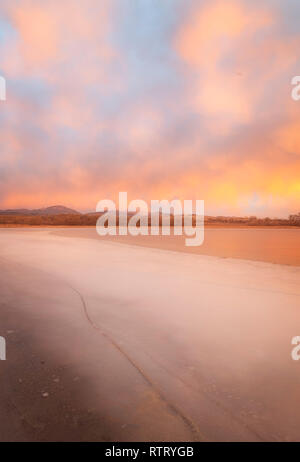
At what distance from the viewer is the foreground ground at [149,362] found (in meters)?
1.94

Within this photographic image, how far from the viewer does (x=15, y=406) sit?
2076 mm

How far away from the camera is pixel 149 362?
2838 mm

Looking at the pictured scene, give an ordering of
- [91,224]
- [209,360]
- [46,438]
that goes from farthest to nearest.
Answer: [91,224] < [209,360] < [46,438]

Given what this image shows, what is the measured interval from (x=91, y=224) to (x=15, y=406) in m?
38.2

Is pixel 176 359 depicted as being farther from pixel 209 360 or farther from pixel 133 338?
pixel 133 338

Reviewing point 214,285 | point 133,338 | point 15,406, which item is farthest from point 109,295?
point 15,406

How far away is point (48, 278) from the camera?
21.8 ft

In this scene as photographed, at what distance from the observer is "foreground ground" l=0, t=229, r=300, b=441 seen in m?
1.94

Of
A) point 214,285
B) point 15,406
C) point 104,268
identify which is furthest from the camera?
point 104,268

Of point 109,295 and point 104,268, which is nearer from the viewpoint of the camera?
point 109,295

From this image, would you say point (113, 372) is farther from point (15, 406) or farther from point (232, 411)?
point (232, 411)
